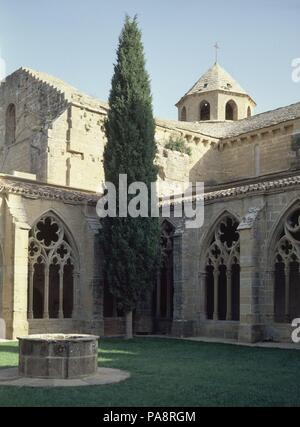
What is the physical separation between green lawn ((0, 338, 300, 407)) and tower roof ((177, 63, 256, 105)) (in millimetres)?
19383

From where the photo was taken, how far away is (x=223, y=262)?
57.1 feet

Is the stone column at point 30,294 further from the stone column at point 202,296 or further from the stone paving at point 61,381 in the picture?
the stone paving at point 61,381

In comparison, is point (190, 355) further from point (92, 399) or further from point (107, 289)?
point (107, 289)

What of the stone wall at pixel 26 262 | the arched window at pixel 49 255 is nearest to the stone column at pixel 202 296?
the stone wall at pixel 26 262

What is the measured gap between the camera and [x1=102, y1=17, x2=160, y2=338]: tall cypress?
16906mm

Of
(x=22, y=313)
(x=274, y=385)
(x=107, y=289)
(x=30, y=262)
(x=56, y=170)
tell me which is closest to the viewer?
(x=274, y=385)

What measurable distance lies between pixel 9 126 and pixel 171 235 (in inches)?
420

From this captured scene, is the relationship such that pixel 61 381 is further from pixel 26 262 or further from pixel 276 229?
pixel 276 229

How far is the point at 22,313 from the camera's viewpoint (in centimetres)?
1587

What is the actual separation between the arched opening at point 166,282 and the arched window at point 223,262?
4.13 feet

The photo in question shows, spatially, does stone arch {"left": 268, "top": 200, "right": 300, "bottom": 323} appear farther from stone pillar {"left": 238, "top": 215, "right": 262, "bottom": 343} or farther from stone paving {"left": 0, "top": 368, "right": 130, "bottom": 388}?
stone paving {"left": 0, "top": 368, "right": 130, "bottom": 388}

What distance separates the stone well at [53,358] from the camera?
355 inches
